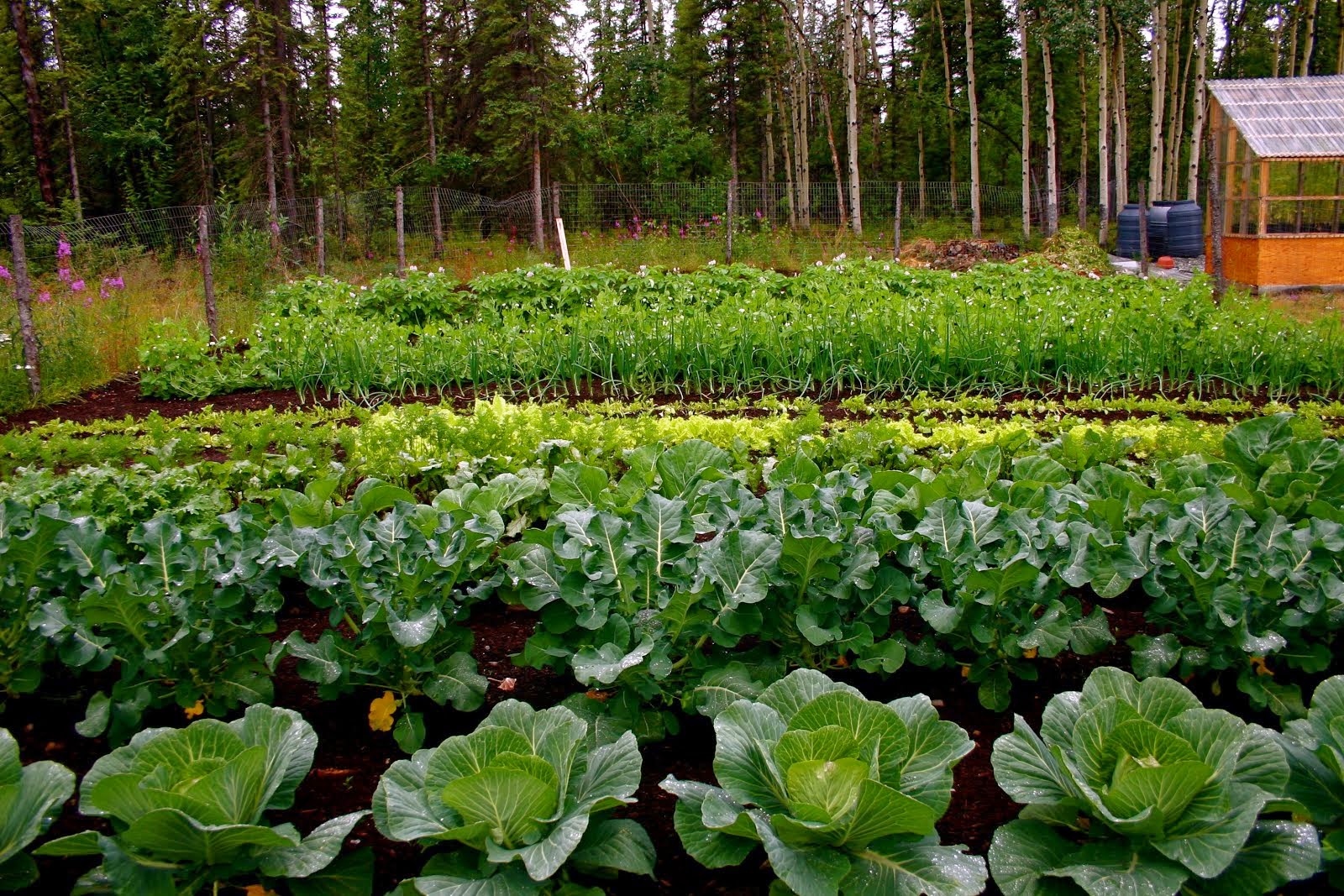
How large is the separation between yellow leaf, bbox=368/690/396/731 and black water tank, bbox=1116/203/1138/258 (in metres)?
23.5

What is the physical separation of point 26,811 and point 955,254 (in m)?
19.9

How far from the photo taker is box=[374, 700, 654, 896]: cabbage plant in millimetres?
1558

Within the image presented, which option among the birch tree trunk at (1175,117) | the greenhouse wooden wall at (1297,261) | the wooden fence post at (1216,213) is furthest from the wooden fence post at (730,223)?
the birch tree trunk at (1175,117)

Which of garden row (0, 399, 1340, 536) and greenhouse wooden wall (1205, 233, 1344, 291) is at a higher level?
greenhouse wooden wall (1205, 233, 1344, 291)

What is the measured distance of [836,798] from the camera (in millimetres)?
1561

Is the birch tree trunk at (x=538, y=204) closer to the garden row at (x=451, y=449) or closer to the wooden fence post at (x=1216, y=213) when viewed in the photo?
the wooden fence post at (x=1216, y=213)

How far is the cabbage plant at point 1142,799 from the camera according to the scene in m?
1.54

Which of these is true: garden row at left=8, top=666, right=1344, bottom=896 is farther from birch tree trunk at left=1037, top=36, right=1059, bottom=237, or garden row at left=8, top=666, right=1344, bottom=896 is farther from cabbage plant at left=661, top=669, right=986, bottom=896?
birch tree trunk at left=1037, top=36, right=1059, bottom=237

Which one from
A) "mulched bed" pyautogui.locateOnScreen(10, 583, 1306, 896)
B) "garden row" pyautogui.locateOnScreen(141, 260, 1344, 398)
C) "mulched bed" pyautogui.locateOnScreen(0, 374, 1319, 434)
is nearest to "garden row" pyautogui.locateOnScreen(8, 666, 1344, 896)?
"mulched bed" pyautogui.locateOnScreen(10, 583, 1306, 896)

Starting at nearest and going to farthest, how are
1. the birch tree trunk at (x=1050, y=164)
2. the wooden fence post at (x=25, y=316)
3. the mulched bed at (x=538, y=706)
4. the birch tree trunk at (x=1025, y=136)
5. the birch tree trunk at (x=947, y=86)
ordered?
the mulched bed at (x=538, y=706) < the wooden fence post at (x=25, y=316) < the birch tree trunk at (x=1050, y=164) < the birch tree trunk at (x=1025, y=136) < the birch tree trunk at (x=947, y=86)

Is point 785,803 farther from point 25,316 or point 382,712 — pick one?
point 25,316

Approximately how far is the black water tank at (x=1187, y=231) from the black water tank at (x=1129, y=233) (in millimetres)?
806

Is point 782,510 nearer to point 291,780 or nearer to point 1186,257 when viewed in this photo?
point 291,780

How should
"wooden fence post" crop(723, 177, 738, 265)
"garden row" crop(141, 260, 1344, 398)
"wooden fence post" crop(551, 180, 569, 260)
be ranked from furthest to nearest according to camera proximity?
"wooden fence post" crop(551, 180, 569, 260)
"wooden fence post" crop(723, 177, 738, 265)
"garden row" crop(141, 260, 1344, 398)
